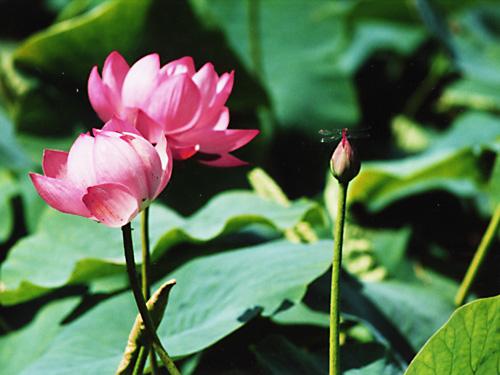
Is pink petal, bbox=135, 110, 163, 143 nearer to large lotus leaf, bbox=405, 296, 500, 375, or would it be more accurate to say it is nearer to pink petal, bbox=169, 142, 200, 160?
pink petal, bbox=169, 142, 200, 160

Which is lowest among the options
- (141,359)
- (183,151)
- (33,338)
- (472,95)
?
(472,95)

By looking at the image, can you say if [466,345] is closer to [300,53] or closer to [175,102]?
[175,102]

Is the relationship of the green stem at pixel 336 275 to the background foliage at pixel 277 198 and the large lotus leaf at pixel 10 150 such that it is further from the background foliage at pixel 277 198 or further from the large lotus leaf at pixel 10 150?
the large lotus leaf at pixel 10 150

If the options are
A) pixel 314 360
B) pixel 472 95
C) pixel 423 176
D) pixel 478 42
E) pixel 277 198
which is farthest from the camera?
pixel 478 42

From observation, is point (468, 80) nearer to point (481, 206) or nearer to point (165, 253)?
point (481, 206)

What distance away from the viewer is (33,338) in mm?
1021

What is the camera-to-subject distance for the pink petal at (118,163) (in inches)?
21.9

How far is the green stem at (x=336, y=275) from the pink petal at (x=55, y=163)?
21 centimetres

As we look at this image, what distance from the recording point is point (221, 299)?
2.71ft

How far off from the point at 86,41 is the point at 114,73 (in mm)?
692

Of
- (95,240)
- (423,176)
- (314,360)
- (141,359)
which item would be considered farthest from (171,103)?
(423,176)

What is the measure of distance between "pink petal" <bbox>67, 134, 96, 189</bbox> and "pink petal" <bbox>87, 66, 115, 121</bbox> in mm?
107

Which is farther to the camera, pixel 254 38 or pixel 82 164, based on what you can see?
pixel 254 38

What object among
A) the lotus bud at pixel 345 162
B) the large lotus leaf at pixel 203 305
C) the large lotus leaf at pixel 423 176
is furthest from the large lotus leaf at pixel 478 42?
the lotus bud at pixel 345 162
